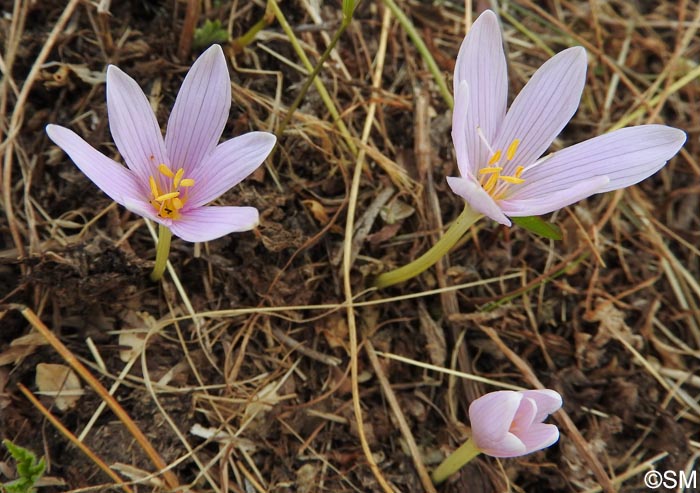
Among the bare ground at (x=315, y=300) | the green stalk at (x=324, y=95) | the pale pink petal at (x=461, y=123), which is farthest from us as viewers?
the green stalk at (x=324, y=95)

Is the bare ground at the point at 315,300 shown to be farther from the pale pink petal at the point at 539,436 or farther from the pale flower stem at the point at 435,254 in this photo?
the pale pink petal at the point at 539,436

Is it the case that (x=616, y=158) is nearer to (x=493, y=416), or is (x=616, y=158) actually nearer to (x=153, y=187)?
(x=493, y=416)

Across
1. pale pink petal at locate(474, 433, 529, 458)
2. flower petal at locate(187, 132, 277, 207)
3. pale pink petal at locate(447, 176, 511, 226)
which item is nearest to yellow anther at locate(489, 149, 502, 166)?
pale pink petal at locate(447, 176, 511, 226)

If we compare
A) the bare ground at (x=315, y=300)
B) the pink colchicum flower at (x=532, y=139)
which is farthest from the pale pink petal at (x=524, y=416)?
the pink colchicum flower at (x=532, y=139)

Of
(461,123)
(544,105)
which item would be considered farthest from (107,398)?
(544,105)

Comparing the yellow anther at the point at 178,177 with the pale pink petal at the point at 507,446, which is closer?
the pale pink petal at the point at 507,446

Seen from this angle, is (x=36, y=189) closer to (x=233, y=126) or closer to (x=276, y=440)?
(x=233, y=126)
